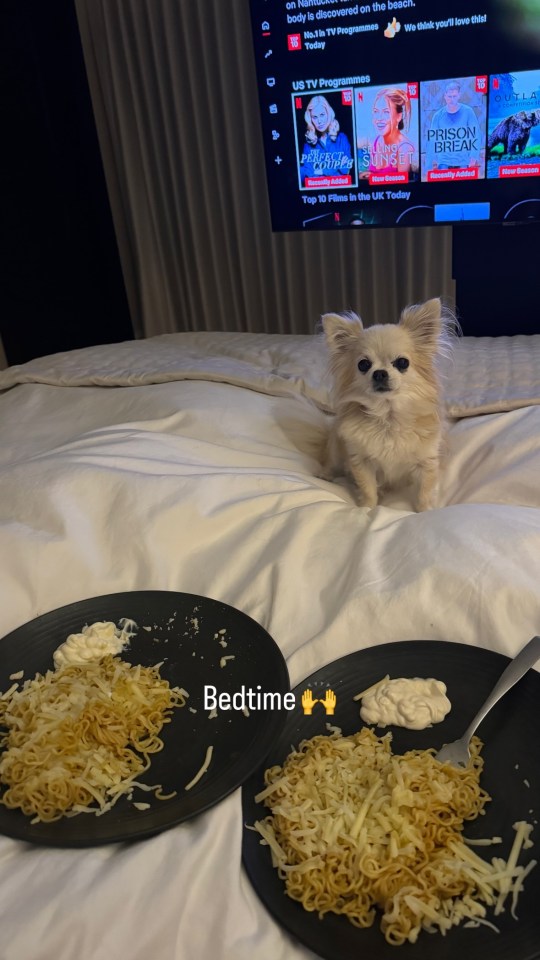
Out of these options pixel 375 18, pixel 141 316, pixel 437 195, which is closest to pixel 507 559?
pixel 437 195

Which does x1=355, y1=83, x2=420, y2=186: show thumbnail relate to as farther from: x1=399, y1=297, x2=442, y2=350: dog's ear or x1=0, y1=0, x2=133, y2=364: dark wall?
x1=0, y1=0, x2=133, y2=364: dark wall

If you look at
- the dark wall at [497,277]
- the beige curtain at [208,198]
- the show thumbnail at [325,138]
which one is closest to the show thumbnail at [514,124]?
the dark wall at [497,277]

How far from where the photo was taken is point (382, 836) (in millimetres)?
645

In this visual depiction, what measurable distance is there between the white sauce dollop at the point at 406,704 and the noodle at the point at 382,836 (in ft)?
0.11

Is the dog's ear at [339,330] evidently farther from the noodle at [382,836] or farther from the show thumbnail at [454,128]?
the show thumbnail at [454,128]

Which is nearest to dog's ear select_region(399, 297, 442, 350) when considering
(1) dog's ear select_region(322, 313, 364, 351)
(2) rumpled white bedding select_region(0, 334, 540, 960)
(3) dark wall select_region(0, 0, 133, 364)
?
(1) dog's ear select_region(322, 313, 364, 351)

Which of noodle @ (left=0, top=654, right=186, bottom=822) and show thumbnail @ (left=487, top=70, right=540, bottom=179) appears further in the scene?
show thumbnail @ (left=487, top=70, right=540, bottom=179)

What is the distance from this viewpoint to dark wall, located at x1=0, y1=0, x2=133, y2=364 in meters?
2.93

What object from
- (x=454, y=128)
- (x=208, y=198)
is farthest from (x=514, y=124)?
(x=208, y=198)

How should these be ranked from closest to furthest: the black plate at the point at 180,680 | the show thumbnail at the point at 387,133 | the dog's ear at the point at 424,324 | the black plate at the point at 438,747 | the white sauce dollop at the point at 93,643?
the black plate at the point at 438,747
the black plate at the point at 180,680
the white sauce dollop at the point at 93,643
the dog's ear at the point at 424,324
the show thumbnail at the point at 387,133

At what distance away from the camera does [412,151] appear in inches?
95.3

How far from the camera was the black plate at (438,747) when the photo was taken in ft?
1.86

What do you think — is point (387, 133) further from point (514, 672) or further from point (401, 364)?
point (514, 672)

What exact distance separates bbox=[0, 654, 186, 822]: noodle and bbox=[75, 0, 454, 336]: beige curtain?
259 cm
